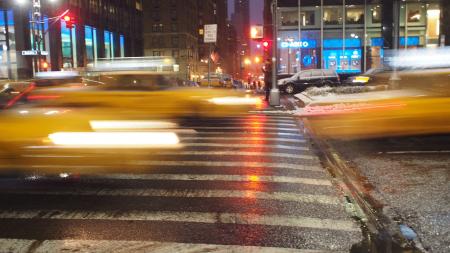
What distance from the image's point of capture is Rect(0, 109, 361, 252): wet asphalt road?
5387 mm

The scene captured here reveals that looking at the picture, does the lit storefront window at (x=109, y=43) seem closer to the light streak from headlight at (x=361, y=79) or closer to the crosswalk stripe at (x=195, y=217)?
the light streak from headlight at (x=361, y=79)

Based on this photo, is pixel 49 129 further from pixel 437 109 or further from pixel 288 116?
pixel 288 116

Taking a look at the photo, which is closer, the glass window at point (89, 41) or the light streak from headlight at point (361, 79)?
the light streak from headlight at point (361, 79)

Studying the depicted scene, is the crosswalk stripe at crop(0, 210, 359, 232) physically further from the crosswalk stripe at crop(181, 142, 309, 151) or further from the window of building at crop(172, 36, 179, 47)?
the window of building at crop(172, 36, 179, 47)

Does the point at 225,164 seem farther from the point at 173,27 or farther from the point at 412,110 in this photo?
the point at 173,27

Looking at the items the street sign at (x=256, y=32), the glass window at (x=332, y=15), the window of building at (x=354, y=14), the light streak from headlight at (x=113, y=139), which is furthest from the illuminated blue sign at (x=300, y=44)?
the light streak from headlight at (x=113, y=139)

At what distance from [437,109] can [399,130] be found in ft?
2.79

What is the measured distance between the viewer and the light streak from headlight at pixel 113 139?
→ 8914 mm

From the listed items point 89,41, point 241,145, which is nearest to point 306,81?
point 241,145

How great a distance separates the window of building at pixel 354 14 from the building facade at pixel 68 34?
25.3 metres

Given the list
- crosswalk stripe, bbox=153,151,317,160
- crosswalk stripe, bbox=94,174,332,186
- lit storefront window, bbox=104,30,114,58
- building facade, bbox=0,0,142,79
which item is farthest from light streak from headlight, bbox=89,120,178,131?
lit storefront window, bbox=104,30,114,58

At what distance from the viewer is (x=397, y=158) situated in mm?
10031

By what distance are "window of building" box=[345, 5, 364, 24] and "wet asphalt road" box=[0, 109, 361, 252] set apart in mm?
40899

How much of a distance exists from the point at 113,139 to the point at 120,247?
479 cm
